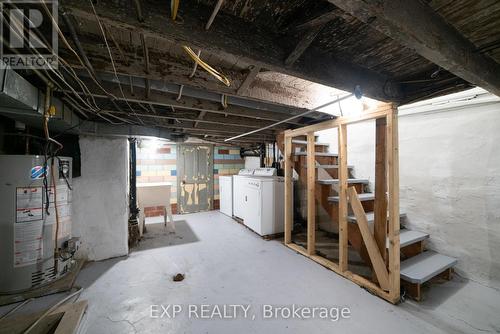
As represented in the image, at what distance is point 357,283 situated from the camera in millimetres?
2105

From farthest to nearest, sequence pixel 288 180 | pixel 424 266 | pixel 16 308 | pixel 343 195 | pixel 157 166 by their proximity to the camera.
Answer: pixel 157 166
pixel 288 180
pixel 343 195
pixel 424 266
pixel 16 308

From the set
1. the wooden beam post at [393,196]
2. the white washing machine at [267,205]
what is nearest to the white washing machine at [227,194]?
the white washing machine at [267,205]

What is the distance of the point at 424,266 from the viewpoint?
80.0 inches

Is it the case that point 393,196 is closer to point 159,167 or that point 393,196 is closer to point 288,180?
point 288,180

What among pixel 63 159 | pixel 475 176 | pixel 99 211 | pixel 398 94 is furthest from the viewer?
pixel 99 211

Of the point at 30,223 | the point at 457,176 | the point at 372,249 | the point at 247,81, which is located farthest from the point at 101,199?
the point at 457,176

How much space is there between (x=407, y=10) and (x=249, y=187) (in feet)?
10.5

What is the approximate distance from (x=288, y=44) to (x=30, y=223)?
2.79 meters

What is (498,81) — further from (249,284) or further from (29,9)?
(29,9)

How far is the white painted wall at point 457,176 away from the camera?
199 centimetres

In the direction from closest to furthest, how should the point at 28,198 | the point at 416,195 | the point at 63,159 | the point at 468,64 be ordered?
the point at 468,64, the point at 28,198, the point at 63,159, the point at 416,195

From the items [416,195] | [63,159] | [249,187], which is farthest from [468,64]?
[63,159]

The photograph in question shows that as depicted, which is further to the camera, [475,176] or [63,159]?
[63,159]

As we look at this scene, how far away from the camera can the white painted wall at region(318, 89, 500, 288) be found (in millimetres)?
1994
